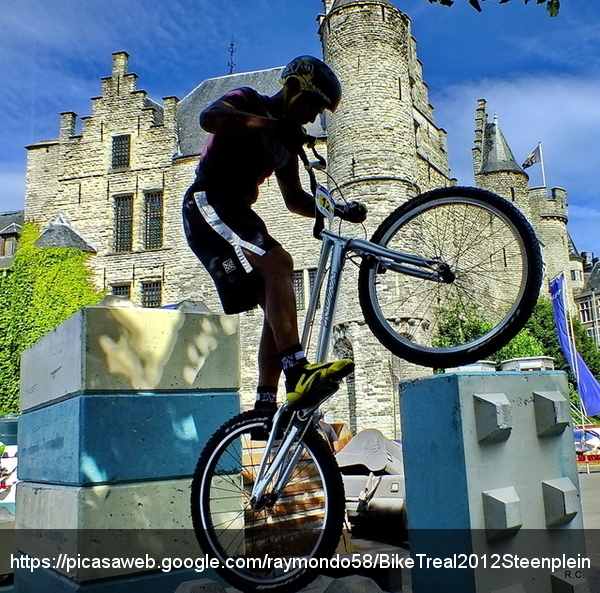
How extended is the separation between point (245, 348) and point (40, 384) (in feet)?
60.5

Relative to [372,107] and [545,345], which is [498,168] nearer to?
[545,345]

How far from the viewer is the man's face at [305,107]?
2424mm

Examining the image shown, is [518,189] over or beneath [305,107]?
over

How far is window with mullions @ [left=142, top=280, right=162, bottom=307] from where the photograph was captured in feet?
81.9

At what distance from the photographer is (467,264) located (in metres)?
2.46

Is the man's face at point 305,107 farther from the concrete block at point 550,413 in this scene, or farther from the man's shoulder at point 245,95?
the concrete block at point 550,413

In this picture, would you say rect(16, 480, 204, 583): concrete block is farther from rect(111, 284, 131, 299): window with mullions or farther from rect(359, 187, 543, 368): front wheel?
rect(111, 284, 131, 299): window with mullions

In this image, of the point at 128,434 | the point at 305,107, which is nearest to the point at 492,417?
the point at 305,107

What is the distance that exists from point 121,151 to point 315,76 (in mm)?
25300

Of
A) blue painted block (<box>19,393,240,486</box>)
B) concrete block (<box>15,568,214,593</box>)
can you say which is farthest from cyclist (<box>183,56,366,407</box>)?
concrete block (<box>15,568,214,593</box>)

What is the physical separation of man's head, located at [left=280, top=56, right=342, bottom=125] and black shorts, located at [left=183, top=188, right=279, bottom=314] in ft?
1.35

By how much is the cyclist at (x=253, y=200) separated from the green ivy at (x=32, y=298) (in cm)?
2129

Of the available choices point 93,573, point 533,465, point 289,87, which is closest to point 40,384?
point 93,573

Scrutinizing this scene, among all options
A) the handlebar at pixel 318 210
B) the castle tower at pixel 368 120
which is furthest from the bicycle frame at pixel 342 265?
the castle tower at pixel 368 120
